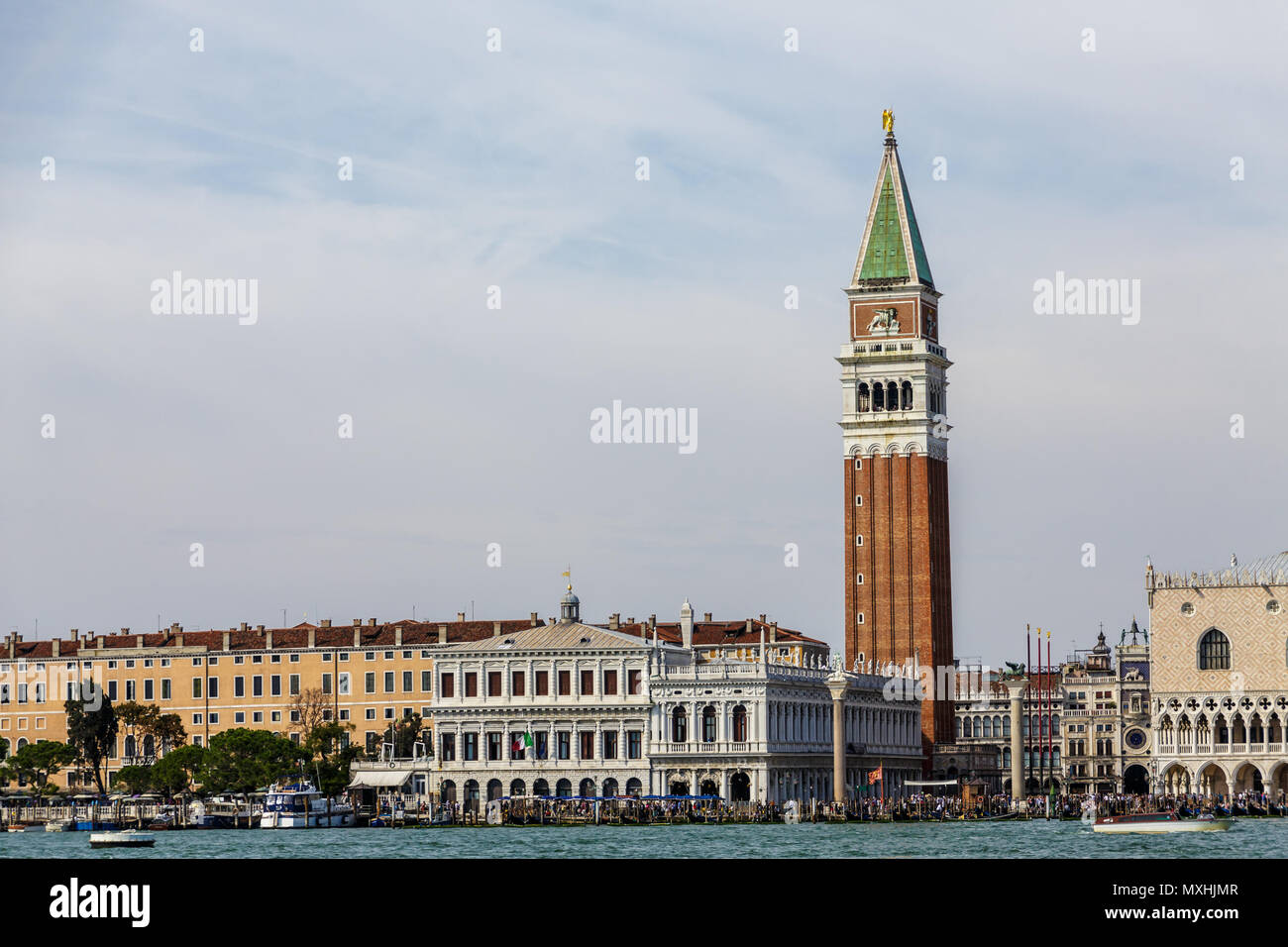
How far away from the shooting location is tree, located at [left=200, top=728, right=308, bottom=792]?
365ft

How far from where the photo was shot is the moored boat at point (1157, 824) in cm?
8638

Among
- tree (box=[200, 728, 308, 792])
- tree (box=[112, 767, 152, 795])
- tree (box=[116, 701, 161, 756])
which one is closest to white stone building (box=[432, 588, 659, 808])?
tree (box=[200, 728, 308, 792])

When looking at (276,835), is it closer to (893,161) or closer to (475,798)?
(475,798)

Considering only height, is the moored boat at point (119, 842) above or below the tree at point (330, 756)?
below

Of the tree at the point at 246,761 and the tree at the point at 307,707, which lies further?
the tree at the point at 307,707

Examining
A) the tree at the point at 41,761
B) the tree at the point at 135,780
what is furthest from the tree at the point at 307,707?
the tree at the point at 135,780

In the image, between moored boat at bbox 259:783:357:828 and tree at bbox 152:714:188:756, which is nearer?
moored boat at bbox 259:783:357:828

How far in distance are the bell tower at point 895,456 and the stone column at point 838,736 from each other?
11.7 m

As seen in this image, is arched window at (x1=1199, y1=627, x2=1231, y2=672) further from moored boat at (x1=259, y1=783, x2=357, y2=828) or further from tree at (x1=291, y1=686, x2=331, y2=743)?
tree at (x1=291, y1=686, x2=331, y2=743)

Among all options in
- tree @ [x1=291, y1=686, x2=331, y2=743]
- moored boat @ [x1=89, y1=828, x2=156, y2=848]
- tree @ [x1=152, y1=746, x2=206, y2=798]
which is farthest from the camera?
tree @ [x1=291, y1=686, x2=331, y2=743]

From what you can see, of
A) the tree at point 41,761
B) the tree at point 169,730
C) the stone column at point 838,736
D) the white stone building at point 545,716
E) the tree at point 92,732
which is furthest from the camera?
the tree at point 169,730

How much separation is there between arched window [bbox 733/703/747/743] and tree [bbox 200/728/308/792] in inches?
970

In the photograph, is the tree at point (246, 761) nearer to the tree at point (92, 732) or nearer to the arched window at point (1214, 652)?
the tree at point (92, 732)
